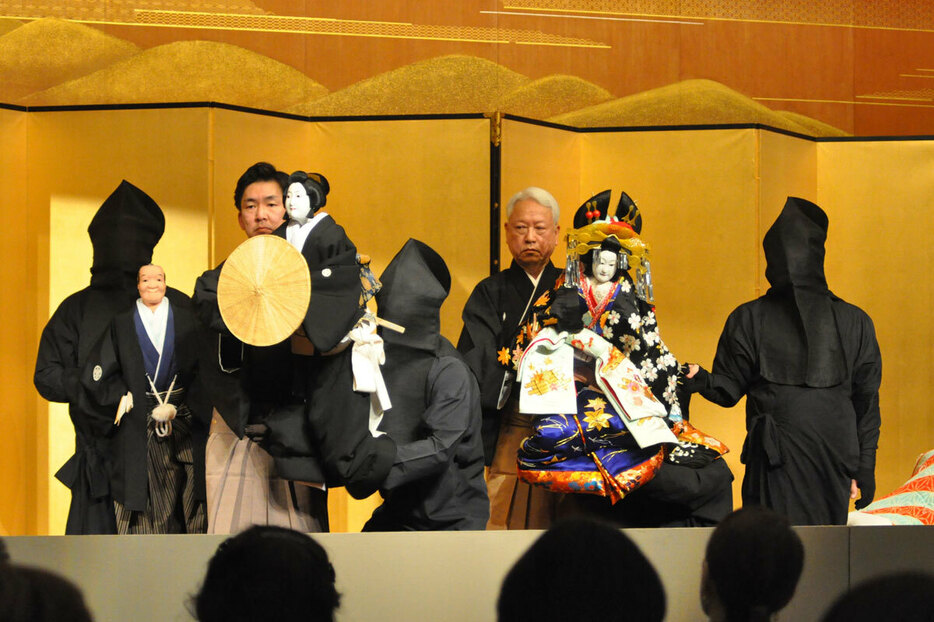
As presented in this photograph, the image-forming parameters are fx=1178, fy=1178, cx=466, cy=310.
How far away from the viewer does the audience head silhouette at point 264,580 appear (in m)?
1.94

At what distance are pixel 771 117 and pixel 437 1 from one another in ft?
5.69

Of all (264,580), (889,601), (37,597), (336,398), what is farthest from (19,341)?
(889,601)

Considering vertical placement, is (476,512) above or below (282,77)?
below

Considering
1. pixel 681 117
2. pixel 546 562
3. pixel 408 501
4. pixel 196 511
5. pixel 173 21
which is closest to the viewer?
pixel 546 562

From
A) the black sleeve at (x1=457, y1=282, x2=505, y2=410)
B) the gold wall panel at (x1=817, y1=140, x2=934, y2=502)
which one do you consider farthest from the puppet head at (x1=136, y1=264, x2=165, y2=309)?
the gold wall panel at (x1=817, y1=140, x2=934, y2=502)

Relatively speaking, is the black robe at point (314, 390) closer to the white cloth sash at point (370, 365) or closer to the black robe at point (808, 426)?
the white cloth sash at point (370, 365)

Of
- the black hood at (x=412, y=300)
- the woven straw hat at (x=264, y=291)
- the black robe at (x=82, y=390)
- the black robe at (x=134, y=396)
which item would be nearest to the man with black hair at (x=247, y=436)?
the woven straw hat at (x=264, y=291)

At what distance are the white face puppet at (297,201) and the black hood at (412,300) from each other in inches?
13.2

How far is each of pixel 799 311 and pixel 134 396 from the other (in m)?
2.34

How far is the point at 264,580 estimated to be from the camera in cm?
194

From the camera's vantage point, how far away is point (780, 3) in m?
5.86

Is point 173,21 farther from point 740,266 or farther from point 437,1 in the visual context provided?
point 740,266

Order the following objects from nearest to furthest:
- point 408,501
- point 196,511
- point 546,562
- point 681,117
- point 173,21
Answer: point 546,562
point 408,501
point 196,511
point 173,21
point 681,117

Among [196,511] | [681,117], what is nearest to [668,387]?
[196,511]
